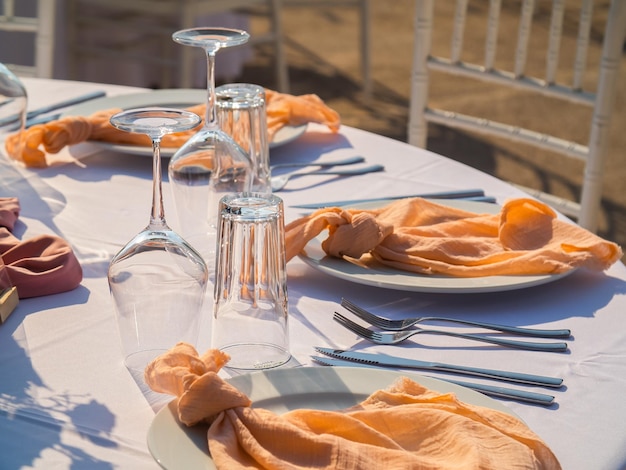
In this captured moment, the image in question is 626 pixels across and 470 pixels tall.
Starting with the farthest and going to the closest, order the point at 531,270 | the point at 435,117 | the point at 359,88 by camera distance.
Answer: the point at 359,88 → the point at 435,117 → the point at 531,270

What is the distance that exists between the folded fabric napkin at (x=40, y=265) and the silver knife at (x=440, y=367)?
1.03ft

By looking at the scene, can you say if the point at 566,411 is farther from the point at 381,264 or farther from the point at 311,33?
the point at 311,33

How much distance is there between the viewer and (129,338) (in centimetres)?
90

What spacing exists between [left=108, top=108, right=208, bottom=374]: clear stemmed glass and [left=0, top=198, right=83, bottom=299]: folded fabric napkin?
0.16m

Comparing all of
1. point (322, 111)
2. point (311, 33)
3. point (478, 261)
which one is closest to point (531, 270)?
point (478, 261)

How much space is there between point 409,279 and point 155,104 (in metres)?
0.82

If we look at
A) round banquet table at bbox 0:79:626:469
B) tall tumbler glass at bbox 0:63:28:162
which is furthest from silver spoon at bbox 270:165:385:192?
tall tumbler glass at bbox 0:63:28:162

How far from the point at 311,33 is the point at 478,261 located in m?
5.71

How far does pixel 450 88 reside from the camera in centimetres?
550

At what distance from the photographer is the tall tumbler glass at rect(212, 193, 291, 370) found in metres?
0.90

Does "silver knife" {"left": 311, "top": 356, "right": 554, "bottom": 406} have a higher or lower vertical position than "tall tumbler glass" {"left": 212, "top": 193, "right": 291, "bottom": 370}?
lower

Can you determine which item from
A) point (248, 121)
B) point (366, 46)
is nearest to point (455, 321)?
point (248, 121)

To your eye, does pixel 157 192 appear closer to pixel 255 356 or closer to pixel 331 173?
pixel 255 356

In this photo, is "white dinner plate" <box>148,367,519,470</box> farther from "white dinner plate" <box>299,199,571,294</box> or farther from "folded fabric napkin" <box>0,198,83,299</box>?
"folded fabric napkin" <box>0,198,83,299</box>
